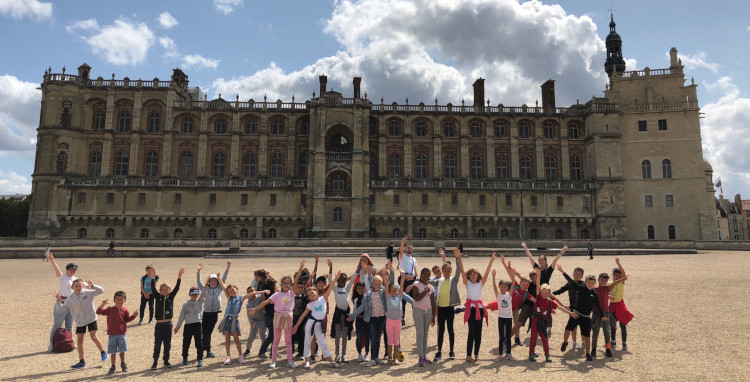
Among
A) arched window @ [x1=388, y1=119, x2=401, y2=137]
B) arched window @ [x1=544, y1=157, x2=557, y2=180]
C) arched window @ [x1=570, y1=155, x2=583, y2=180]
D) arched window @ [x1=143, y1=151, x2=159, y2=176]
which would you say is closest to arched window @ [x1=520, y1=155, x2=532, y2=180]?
arched window @ [x1=544, y1=157, x2=557, y2=180]

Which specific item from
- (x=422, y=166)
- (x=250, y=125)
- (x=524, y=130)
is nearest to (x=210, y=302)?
(x=422, y=166)

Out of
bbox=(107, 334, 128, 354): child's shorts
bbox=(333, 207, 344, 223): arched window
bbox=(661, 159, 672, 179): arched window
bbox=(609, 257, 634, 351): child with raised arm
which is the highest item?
bbox=(661, 159, 672, 179): arched window

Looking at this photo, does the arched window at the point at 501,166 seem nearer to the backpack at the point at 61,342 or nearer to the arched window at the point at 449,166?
the arched window at the point at 449,166

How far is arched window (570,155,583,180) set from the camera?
50844 millimetres

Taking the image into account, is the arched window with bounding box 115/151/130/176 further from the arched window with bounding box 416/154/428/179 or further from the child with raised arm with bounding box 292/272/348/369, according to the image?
the child with raised arm with bounding box 292/272/348/369

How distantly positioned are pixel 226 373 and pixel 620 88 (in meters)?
55.4

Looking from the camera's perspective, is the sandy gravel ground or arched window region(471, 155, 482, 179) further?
arched window region(471, 155, 482, 179)

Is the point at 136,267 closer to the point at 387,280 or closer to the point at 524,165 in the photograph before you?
the point at 387,280

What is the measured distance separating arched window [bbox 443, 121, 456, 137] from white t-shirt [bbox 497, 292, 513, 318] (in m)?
44.1

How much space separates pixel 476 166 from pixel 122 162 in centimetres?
3970

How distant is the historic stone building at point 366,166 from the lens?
45125mm

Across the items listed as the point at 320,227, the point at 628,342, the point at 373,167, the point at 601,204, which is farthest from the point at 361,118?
the point at 628,342

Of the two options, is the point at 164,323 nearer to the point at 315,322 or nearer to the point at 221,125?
the point at 315,322

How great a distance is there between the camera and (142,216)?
44812 mm
